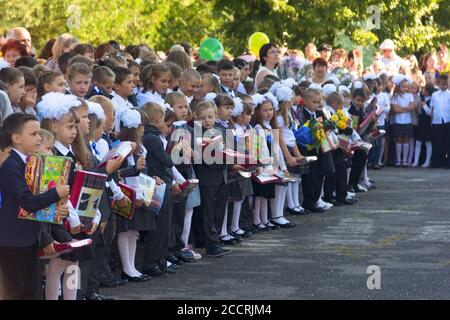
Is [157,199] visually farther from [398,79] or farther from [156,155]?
[398,79]

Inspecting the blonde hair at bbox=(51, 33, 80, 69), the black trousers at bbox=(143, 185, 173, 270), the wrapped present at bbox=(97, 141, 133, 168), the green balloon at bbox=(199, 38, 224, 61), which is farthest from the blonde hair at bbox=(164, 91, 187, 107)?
the green balloon at bbox=(199, 38, 224, 61)

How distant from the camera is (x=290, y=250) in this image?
12.9 meters

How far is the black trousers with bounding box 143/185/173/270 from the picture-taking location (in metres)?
11.5

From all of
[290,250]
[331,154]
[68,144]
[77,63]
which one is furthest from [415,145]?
[68,144]

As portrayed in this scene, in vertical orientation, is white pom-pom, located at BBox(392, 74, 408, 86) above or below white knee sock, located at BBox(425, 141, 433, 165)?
above

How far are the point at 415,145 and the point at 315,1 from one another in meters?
5.32

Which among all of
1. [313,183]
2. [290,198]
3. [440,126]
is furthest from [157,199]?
[440,126]

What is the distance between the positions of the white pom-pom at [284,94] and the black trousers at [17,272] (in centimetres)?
665

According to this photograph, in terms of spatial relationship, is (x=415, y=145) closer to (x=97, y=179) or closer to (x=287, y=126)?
(x=287, y=126)

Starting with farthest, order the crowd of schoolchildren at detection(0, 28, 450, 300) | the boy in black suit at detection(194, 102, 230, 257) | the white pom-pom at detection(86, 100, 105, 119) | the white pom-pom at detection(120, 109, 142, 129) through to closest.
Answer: the boy in black suit at detection(194, 102, 230, 257) → the white pom-pom at detection(120, 109, 142, 129) → the white pom-pom at detection(86, 100, 105, 119) → the crowd of schoolchildren at detection(0, 28, 450, 300)

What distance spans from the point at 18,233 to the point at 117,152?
4.69ft

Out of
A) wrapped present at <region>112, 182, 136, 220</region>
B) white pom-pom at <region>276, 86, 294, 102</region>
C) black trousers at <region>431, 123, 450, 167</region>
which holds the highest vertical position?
white pom-pom at <region>276, 86, 294, 102</region>

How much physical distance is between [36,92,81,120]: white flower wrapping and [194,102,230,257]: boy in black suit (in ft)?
9.99

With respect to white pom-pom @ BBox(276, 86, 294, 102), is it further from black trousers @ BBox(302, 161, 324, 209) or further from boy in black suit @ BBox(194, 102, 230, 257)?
boy in black suit @ BBox(194, 102, 230, 257)
